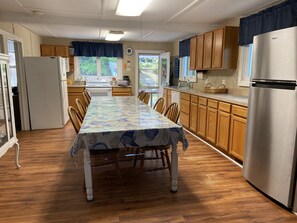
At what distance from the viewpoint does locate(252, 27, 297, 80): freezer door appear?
6.14 feet

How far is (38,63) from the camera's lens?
459cm

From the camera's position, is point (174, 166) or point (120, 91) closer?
point (174, 166)

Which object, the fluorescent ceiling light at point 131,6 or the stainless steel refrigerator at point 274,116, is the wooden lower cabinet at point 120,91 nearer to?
the fluorescent ceiling light at point 131,6

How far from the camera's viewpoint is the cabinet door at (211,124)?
3557mm

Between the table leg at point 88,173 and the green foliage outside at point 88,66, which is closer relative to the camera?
the table leg at point 88,173

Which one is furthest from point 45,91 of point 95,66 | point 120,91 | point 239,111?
point 239,111

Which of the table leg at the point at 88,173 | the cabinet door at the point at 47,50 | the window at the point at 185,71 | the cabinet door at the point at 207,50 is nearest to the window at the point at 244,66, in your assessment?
the cabinet door at the point at 207,50

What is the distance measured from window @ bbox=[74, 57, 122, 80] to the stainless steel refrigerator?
533 cm

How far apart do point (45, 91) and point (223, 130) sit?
12.2ft

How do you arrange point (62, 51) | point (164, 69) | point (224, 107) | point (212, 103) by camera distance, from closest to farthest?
1. point (224, 107)
2. point (212, 103)
3. point (62, 51)
4. point (164, 69)

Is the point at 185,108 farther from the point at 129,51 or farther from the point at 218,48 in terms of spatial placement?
the point at 129,51

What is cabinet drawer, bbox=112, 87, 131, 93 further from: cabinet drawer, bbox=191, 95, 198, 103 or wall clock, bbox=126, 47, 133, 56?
cabinet drawer, bbox=191, 95, 198, 103

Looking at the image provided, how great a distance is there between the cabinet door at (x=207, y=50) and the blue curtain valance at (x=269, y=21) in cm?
60

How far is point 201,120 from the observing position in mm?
4059
